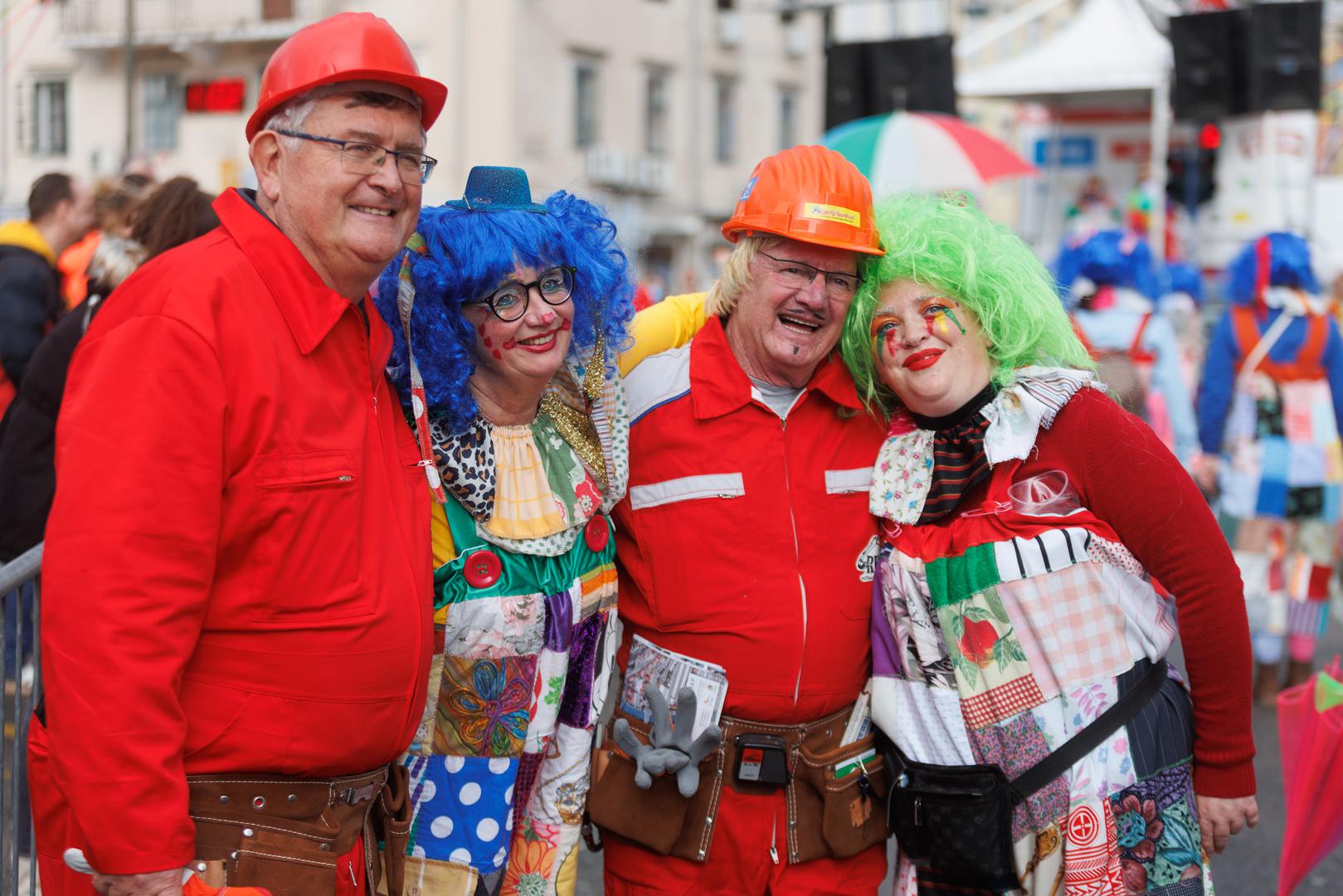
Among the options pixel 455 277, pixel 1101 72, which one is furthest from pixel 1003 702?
pixel 1101 72

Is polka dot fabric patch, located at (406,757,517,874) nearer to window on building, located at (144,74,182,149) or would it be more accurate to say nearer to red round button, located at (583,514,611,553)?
red round button, located at (583,514,611,553)

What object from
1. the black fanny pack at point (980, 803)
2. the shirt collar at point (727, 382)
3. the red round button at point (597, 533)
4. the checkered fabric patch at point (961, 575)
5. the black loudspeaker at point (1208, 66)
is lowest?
the black fanny pack at point (980, 803)

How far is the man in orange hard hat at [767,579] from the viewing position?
2740 millimetres

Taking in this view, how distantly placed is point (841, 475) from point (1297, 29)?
1185cm

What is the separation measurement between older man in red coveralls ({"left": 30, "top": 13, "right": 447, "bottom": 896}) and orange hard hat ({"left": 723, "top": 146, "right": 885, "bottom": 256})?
845 mm

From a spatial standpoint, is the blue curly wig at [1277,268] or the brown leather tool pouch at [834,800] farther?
the blue curly wig at [1277,268]

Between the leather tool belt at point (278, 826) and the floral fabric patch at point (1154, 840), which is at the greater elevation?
the leather tool belt at point (278, 826)

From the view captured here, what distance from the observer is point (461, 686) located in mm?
2488

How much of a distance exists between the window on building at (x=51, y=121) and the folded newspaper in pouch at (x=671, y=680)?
27675 millimetres

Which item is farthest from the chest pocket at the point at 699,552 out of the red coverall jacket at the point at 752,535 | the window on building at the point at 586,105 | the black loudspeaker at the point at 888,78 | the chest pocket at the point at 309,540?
the window on building at the point at 586,105

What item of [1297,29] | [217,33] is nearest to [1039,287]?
[1297,29]

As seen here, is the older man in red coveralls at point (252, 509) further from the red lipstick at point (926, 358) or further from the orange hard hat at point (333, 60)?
the red lipstick at point (926, 358)

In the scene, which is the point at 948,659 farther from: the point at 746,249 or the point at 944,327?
the point at 746,249

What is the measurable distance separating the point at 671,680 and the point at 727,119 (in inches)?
1066
